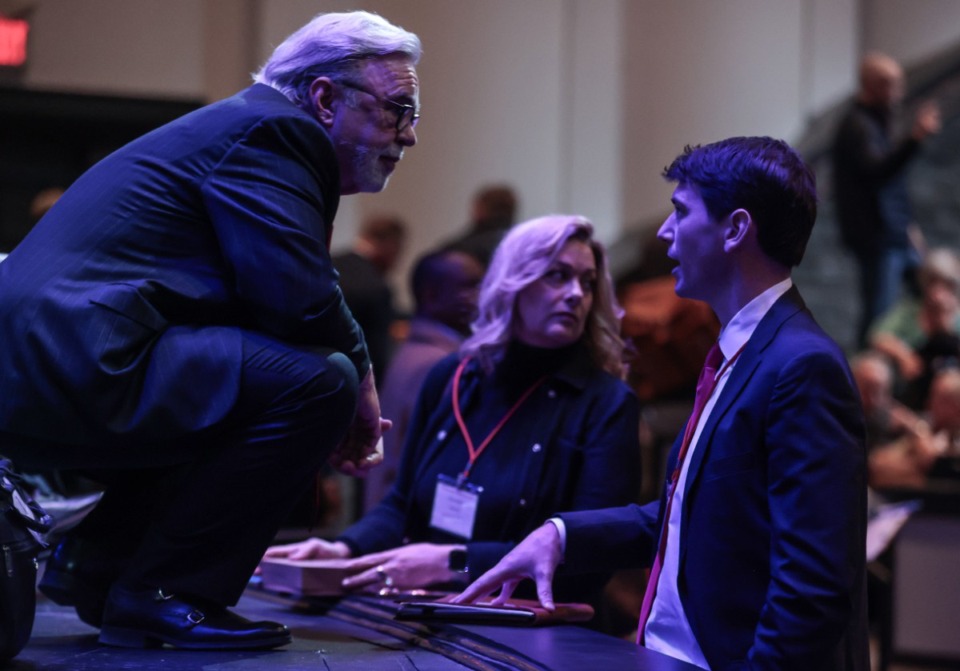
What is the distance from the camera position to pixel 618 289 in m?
8.02

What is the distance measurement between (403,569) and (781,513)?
109cm

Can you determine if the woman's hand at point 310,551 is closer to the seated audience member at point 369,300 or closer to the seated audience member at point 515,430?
the seated audience member at point 515,430

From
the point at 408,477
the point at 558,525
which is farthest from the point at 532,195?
the point at 558,525

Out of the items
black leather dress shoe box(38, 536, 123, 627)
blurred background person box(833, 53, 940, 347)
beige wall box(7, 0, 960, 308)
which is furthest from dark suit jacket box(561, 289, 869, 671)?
blurred background person box(833, 53, 940, 347)

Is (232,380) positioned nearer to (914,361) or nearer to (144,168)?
(144,168)

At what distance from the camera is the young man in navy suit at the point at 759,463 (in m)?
2.10

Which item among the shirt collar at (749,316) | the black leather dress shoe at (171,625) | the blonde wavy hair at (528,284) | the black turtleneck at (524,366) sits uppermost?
the shirt collar at (749,316)

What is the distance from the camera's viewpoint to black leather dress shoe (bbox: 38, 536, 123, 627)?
250cm

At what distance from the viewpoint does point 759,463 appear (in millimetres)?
2225

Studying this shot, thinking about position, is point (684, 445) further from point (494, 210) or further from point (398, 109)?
point (494, 210)

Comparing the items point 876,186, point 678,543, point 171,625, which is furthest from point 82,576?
point 876,186

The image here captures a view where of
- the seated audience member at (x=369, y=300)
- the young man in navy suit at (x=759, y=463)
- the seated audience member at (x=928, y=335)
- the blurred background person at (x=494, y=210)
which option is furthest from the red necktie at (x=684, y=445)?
the seated audience member at (x=928, y=335)

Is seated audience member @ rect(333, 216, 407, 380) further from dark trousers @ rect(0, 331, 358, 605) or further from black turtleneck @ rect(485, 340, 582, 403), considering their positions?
dark trousers @ rect(0, 331, 358, 605)

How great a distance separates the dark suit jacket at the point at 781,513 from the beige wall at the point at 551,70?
18.7 feet
